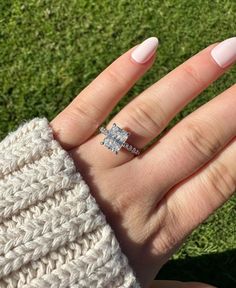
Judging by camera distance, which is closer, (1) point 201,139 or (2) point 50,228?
(2) point 50,228

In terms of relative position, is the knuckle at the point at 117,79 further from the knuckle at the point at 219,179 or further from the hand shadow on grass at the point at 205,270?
the hand shadow on grass at the point at 205,270

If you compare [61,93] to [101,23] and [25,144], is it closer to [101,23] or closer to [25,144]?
[101,23]

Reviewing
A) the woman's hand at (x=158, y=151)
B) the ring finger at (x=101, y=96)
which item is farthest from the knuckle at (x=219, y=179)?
the ring finger at (x=101, y=96)

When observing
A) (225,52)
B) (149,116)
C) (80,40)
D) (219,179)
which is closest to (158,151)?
(149,116)

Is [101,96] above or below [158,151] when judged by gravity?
above

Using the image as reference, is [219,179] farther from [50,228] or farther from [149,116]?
[50,228]

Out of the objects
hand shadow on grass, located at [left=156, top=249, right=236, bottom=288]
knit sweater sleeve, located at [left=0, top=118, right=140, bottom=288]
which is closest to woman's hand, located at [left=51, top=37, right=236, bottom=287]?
knit sweater sleeve, located at [left=0, top=118, right=140, bottom=288]

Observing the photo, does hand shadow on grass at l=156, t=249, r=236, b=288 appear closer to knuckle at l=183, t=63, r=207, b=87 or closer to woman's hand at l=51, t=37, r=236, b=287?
woman's hand at l=51, t=37, r=236, b=287
